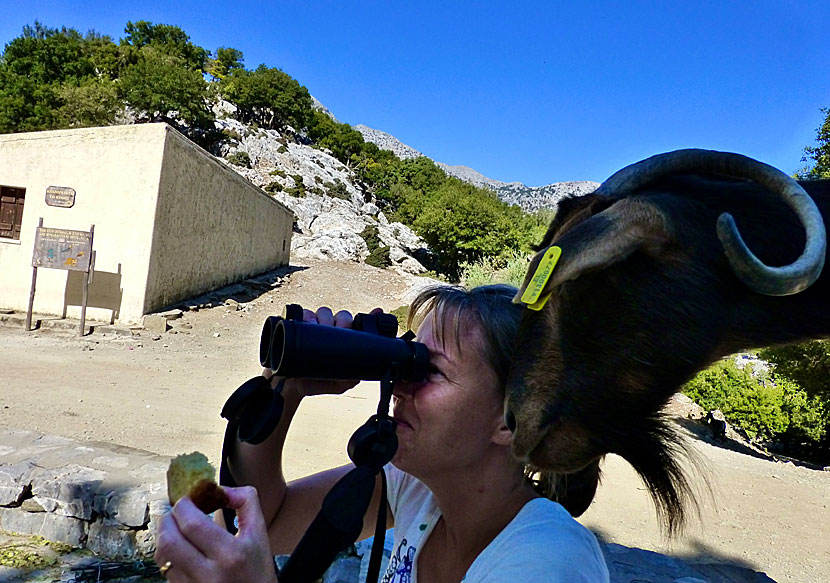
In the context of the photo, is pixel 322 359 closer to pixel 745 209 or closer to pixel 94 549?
pixel 745 209

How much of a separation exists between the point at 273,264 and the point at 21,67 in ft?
87.0

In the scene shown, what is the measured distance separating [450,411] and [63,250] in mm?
10827

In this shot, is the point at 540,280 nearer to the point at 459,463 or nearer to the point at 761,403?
the point at 459,463

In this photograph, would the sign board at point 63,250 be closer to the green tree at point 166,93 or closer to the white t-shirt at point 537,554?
the white t-shirt at point 537,554

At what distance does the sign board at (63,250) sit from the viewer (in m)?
9.89

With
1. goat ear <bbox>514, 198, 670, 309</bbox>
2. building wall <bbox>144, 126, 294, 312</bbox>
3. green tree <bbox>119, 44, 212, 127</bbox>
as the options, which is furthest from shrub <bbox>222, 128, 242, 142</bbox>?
goat ear <bbox>514, 198, 670, 309</bbox>

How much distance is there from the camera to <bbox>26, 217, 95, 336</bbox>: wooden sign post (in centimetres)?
988

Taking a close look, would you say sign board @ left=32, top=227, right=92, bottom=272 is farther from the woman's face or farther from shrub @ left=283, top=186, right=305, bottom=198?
shrub @ left=283, top=186, right=305, bottom=198

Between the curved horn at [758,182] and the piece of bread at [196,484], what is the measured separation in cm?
91

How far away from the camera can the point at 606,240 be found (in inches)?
41.2

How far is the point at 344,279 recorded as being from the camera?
22.1 meters

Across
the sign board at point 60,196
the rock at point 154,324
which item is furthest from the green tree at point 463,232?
the sign board at point 60,196

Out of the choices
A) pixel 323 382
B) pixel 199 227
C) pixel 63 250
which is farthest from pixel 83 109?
pixel 323 382

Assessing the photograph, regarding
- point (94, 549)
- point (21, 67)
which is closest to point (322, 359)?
point (94, 549)
